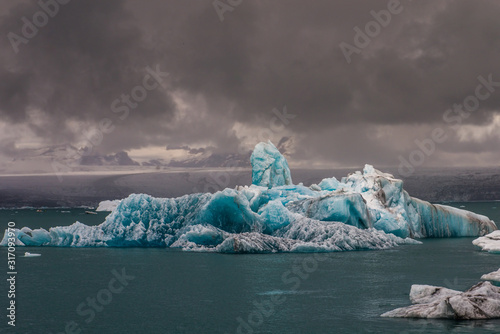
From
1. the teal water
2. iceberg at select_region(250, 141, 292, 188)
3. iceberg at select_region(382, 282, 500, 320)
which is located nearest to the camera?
iceberg at select_region(382, 282, 500, 320)

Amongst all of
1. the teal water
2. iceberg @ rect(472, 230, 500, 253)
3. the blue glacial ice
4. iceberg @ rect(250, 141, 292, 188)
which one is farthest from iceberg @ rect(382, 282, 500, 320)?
iceberg @ rect(250, 141, 292, 188)

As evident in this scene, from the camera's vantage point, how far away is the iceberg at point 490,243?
3353 centimetres

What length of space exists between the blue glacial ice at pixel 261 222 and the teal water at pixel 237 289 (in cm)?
148

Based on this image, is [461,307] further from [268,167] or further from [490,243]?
[268,167]

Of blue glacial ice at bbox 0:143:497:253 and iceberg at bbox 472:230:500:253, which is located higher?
blue glacial ice at bbox 0:143:497:253

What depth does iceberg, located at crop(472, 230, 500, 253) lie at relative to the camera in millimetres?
33525

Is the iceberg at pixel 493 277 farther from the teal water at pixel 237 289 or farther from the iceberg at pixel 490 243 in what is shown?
the iceberg at pixel 490 243

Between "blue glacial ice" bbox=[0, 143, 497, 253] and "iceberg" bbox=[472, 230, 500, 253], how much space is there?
14.2 ft

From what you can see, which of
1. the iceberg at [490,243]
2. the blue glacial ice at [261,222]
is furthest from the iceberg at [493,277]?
the iceberg at [490,243]

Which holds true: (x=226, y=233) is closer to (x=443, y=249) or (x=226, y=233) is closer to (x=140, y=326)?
(x=443, y=249)

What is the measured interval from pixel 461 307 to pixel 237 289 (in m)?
8.27

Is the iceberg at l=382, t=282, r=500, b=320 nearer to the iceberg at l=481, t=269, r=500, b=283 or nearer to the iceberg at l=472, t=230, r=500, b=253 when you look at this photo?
the iceberg at l=481, t=269, r=500, b=283

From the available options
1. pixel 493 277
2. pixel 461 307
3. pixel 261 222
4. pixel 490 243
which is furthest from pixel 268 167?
pixel 461 307

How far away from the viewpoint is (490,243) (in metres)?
34.4
